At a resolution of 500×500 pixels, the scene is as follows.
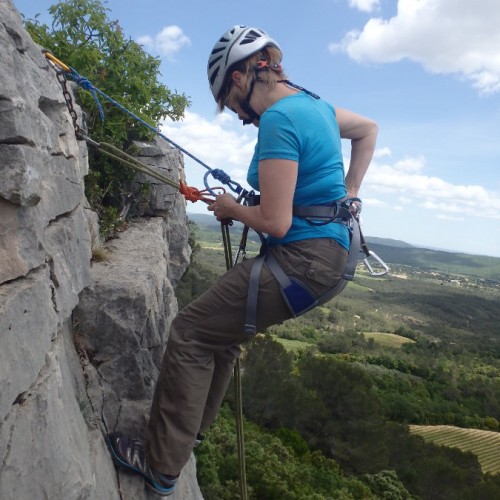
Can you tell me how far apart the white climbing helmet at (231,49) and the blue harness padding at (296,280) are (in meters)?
1.10

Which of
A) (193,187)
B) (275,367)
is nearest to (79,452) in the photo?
(193,187)

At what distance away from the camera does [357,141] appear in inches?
172

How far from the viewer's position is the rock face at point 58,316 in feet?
8.29

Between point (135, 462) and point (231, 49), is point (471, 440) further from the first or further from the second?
point (231, 49)

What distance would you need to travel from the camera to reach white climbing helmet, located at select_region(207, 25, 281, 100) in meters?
3.39

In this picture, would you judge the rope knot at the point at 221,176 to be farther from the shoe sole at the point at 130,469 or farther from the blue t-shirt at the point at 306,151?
the shoe sole at the point at 130,469

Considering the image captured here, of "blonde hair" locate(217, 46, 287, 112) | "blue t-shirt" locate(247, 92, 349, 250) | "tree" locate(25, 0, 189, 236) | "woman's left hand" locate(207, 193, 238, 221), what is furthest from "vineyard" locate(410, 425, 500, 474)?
"blonde hair" locate(217, 46, 287, 112)

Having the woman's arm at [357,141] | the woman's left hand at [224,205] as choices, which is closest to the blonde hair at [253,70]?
the woman's left hand at [224,205]

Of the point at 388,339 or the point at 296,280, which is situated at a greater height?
the point at 296,280

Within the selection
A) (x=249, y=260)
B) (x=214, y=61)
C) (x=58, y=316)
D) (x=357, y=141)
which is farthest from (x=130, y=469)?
(x=357, y=141)

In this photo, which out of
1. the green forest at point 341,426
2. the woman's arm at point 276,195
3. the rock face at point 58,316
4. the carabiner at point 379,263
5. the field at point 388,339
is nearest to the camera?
the rock face at point 58,316

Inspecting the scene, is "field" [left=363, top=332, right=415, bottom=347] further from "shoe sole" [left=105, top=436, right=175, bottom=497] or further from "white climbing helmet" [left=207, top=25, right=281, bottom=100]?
"white climbing helmet" [left=207, top=25, right=281, bottom=100]

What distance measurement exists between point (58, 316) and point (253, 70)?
6.97ft

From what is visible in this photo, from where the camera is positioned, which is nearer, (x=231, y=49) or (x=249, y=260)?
(x=231, y=49)
